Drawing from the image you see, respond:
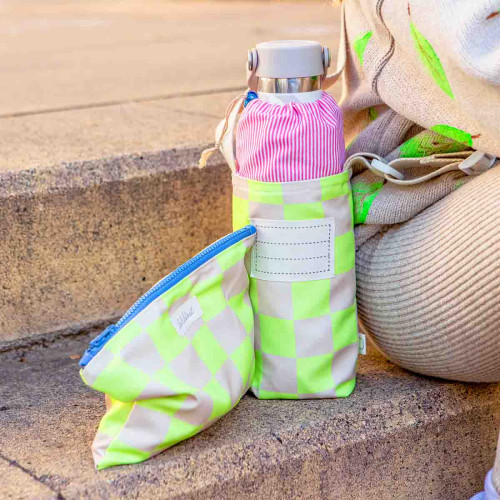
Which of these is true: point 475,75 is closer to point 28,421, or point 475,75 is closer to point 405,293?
point 405,293

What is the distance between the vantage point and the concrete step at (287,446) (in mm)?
929

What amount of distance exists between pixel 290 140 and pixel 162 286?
0.78 ft

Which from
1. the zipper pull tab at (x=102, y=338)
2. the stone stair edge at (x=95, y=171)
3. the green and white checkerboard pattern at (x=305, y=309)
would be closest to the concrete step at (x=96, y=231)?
the stone stair edge at (x=95, y=171)

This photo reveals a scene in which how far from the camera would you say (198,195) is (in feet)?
4.42

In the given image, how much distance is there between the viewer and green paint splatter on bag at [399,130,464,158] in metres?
1.06

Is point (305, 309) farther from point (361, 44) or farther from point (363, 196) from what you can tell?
point (361, 44)

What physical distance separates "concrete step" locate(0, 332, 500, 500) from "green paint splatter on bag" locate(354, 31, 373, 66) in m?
0.45

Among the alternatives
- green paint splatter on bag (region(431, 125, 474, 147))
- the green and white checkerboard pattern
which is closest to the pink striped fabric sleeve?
the green and white checkerboard pattern

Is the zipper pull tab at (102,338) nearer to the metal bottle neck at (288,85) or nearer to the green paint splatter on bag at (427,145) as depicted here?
the metal bottle neck at (288,85)

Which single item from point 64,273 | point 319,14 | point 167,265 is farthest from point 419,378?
point 319,14

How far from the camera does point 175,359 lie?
95cm

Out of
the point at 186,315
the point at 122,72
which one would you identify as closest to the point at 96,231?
the point at 186,315

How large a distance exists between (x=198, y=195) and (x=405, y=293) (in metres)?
0.44

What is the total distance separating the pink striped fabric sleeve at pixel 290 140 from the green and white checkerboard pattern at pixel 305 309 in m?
0.02
